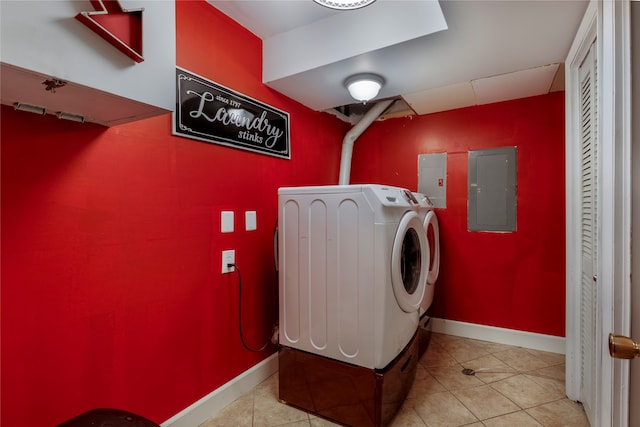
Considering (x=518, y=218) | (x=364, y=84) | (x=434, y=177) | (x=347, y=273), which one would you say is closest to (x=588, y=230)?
(x=518, y=218)

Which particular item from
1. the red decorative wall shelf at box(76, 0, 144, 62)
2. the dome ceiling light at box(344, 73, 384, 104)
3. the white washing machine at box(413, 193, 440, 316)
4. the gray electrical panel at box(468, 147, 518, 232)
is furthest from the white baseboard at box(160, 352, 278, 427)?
the gray electrical panel at box(468, 147, 518, 232)

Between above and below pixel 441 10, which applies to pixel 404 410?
below

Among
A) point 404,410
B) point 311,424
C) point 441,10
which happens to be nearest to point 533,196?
point 441,10

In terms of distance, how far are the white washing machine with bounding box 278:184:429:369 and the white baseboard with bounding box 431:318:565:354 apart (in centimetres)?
130

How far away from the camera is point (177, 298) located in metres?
1.70

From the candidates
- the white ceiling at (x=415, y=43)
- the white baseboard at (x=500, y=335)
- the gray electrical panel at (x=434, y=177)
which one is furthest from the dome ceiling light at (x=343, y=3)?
the white baseboard at (x=500, y=335)

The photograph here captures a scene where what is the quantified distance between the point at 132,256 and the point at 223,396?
1090mm

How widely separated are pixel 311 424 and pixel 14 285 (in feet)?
5.24

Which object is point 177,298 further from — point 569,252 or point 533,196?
point 533,196

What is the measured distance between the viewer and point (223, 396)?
193 centimetres

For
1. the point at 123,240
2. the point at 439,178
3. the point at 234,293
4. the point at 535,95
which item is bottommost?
the point at 234,293

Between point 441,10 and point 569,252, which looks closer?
point 441,10

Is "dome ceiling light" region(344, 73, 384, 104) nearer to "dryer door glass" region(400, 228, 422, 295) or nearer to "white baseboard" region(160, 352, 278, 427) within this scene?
"dryer door glass" region(400, 228, 422, 295)

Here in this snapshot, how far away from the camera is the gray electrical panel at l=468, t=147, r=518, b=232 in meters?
2.82
